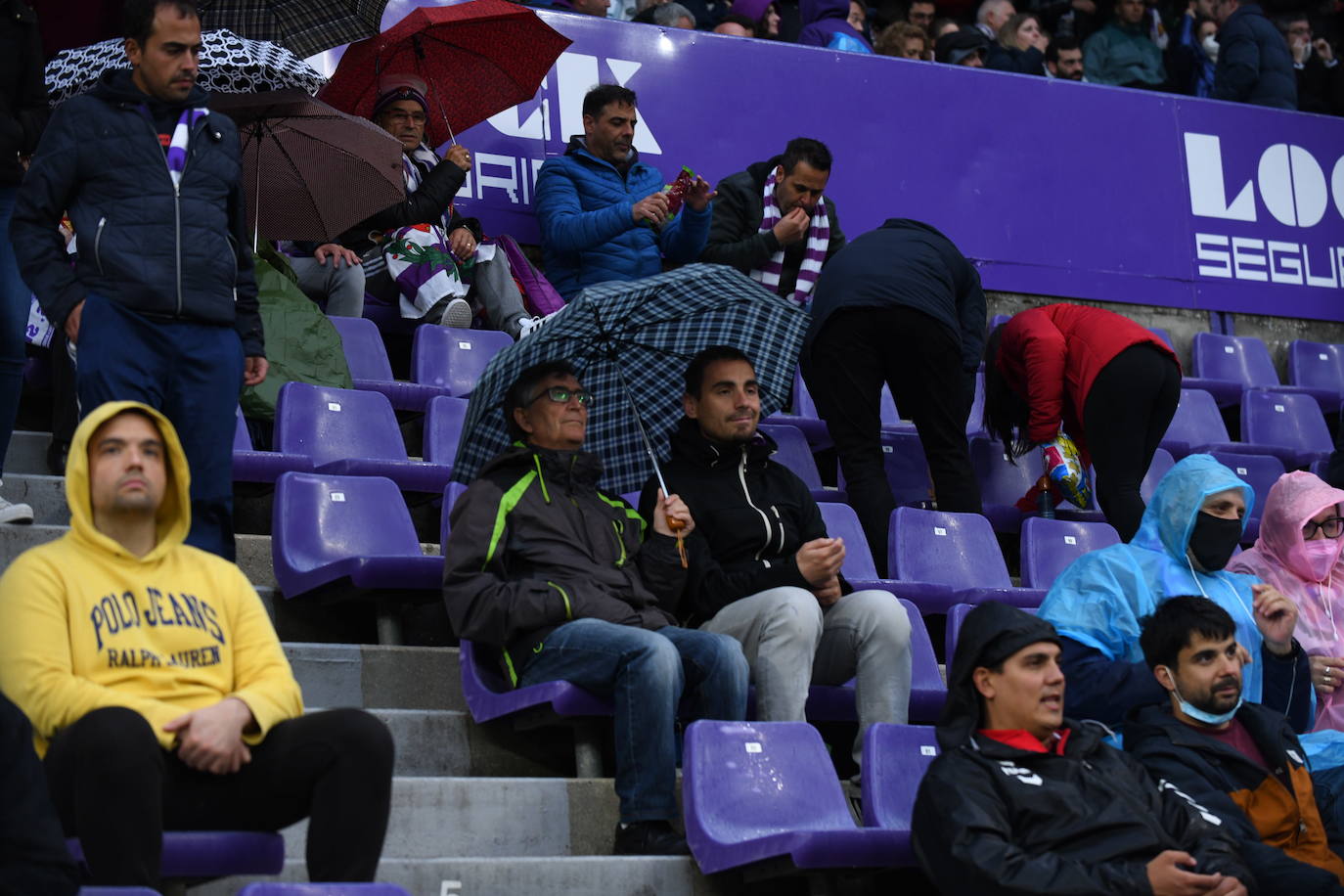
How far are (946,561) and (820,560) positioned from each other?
3.65 feet

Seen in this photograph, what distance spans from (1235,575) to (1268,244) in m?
4.47

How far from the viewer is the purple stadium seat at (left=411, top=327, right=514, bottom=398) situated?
6.20 metres

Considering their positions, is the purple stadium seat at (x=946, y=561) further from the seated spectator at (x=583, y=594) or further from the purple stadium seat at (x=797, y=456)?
the seated spectator at (x=583, y=594)

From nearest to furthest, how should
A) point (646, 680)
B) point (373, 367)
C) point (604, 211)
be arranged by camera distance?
1. point (646, 680)
2. point (373, 367)
3. point (604, 211)

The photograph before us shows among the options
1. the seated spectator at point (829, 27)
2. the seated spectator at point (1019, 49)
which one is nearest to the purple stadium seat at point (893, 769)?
the seated spectator at point (829, 27)

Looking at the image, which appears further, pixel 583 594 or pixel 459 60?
pixel 459 60

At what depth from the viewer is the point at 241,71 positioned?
5.97m

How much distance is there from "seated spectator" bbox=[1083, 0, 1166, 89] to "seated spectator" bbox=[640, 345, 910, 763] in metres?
5.73

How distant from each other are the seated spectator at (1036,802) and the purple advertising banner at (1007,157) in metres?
3.92

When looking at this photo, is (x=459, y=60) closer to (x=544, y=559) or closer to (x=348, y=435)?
(x=348, y=435)

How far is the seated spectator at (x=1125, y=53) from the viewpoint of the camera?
32.7 ft

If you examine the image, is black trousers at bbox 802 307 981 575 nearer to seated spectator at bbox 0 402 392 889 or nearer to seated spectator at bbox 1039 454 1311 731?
seated spectator at bbox 1039 454 1311 731

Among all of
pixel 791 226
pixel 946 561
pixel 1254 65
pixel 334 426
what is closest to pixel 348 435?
pixel 334 426

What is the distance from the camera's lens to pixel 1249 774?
398cm
